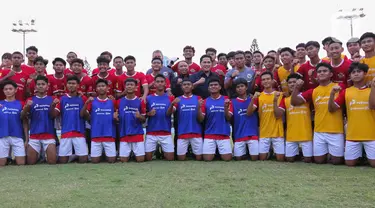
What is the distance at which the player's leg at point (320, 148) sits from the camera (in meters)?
6.60

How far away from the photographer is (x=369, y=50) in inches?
253

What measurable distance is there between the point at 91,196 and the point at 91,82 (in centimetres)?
404

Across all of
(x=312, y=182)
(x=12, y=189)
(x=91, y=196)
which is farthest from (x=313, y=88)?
(x=12, y=189)

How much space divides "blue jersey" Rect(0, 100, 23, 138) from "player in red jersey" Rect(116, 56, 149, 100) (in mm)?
1815

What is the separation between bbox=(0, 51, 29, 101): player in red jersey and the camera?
7.71 metres

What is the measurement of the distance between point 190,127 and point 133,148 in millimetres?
1092

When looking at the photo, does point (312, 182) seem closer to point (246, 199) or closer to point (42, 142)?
point (246, 199)

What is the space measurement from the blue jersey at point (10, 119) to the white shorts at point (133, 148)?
1828mm

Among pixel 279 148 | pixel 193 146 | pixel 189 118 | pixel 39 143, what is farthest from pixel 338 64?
pixel 39 143

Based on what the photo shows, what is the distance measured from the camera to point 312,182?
4.82 metres

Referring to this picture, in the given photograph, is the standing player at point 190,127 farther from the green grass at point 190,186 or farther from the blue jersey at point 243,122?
the green grass at point 190,186

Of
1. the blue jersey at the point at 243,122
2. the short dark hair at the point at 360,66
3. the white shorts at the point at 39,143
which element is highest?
the short dark hair at the point at 360,66

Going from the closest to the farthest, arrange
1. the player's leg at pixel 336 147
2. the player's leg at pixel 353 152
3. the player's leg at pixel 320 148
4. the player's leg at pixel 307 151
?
the player's leg at pixel 353 152 → the player's leg at pixel 336 147 → the player's leg at pixel 320 148 → the player's leg at pixel 307 151

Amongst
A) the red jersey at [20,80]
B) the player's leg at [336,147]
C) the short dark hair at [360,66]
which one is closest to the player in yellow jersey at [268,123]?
the player's leg at [336,147]
